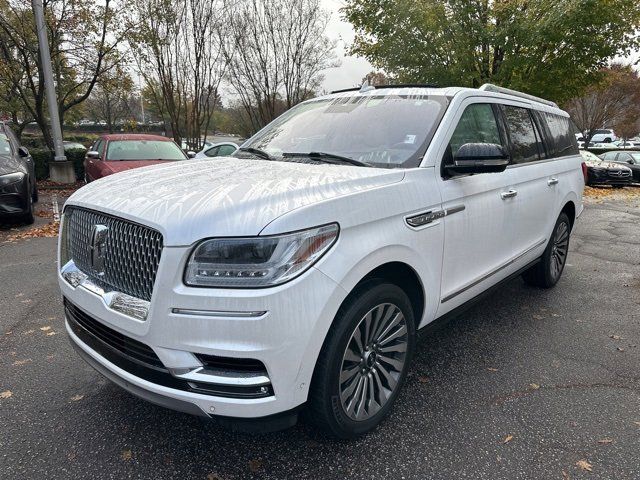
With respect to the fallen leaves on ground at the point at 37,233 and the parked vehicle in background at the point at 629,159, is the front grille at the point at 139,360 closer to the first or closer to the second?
the fallen leaves on ground at the point at 37,233

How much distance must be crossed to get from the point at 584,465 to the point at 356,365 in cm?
129

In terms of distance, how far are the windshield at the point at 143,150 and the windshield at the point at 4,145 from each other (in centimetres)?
171

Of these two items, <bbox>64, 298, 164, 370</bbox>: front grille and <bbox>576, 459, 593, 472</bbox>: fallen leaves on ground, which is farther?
<bbox>576, 459, 593, 472</bbox>: fallen leaves on ground

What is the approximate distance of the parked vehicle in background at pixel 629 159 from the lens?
62.3 ft

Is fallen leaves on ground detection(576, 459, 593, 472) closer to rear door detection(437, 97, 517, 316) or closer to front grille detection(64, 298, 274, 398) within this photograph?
rear door detection(437, 97, 517, 316)

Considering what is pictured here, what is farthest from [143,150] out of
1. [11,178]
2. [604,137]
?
[604,137]

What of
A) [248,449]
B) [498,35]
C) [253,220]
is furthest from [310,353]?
[498,35]

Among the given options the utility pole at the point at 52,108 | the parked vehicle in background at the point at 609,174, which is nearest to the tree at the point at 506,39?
the parked vehicle in background at the point at 609,174

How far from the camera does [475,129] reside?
10.4 ft

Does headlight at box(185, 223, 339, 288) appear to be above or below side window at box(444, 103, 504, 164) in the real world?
below

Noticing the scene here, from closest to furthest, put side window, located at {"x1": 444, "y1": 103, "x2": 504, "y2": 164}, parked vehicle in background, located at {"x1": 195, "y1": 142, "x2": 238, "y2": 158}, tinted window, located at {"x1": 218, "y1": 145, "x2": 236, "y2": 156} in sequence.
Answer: side window, located at {"x1": 444, "y1": 103, "x2": 504, "y2": 164}, parked vehicle in background, located at {"x1": 195, "y1": 142, "x2": 238, "y2": 158}, tinted window, located at {"x1": 218, "y1": 145, "x2": 236, "y2": 156}

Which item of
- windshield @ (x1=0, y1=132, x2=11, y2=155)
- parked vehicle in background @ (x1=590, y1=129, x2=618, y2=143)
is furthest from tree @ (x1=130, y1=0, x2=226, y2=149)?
parked vehicle in background @ (x1=590, y1=129, x2=618, y2=143)

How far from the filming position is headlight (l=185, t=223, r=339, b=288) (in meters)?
1.81

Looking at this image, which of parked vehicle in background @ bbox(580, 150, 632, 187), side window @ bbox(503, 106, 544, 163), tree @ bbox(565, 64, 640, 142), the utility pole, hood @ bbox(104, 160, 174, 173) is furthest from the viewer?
tree @ bbox(565, 64, 640, 142)
